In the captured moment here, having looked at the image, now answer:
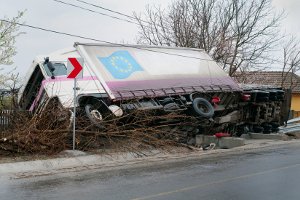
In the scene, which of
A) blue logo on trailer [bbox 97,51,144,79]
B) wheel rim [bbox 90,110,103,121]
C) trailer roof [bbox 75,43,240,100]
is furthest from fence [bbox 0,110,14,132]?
blue logo on trailer [bbox 97,51,144,79]

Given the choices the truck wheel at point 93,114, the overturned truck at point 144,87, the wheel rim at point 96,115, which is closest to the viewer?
the truck wheel at point 93,114

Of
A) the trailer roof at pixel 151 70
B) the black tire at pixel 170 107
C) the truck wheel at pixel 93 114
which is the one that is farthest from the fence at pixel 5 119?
the black tire at pixel 170 107

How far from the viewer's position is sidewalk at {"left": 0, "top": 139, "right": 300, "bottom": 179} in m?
10.7

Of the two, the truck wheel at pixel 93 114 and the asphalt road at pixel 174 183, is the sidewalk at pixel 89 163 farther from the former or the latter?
the truck wheel at pixel 93 114

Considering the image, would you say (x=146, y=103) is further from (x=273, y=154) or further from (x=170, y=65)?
(x=273, y=154)

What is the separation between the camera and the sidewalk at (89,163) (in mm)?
10727

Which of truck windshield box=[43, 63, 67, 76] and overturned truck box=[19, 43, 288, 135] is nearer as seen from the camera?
overturned truck box=[19, 43, 288, 135]

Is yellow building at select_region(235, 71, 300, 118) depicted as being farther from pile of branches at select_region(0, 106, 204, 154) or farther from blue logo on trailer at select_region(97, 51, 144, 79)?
pile of branches at select_region(0, 106, 204, 154)

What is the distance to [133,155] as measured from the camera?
13758mm

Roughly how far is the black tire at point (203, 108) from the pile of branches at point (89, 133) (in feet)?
2.30

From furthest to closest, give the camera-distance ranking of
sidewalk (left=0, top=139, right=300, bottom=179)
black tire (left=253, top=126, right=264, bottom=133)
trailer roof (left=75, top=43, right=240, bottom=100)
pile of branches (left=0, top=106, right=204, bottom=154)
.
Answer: black tire (left=253, top=126, right=264, bottom=133) → trailer roof (left=75, top=43, right=240, bottom=100) → pile of branches (left=0, top=106, right=204, bottom=154) → sidewalk (left=0, top=139, right=300, bottom=179)

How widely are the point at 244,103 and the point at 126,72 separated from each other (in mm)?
6539

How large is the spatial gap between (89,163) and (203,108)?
6526 mm

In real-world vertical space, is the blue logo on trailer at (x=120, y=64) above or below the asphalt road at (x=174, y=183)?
above
